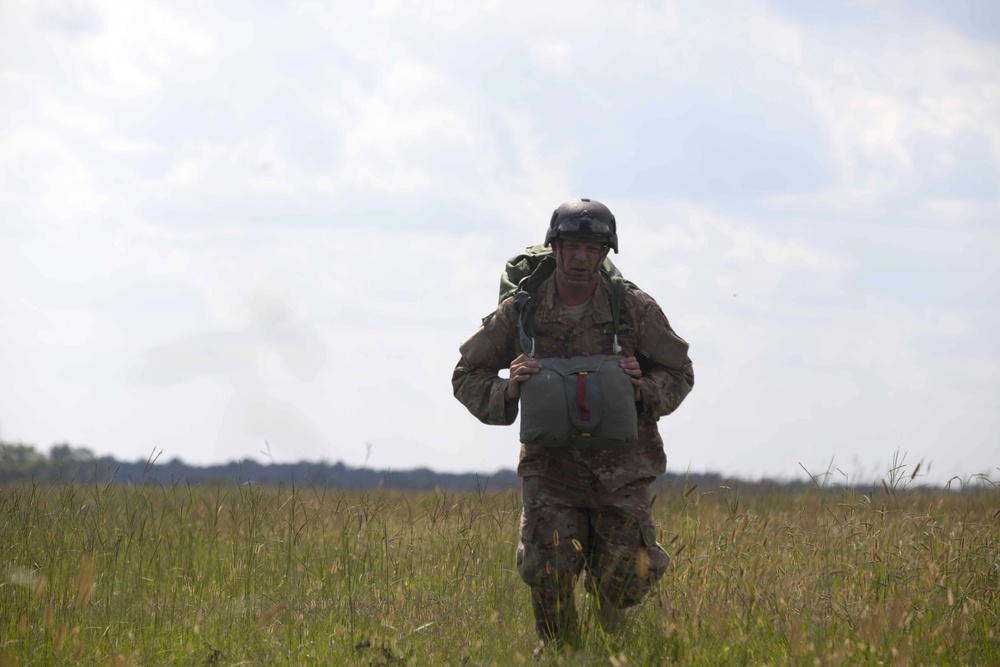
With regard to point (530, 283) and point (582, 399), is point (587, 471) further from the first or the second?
point (530, 283)

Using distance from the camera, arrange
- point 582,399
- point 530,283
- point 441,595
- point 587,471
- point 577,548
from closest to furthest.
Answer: point 582,399 < point 577,548 < point 587,471 < point 530,283 < point 441,595

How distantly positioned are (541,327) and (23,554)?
119 inches

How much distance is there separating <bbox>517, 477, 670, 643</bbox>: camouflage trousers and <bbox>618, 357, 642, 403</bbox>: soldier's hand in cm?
46

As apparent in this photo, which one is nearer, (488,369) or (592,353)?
(592,353)

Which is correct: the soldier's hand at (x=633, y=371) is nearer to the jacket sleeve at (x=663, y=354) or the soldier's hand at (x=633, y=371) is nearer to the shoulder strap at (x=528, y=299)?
the jacket sleeve at (x=663, y=354)

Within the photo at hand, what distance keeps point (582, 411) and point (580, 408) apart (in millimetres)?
17

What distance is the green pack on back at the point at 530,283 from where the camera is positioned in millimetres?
5371

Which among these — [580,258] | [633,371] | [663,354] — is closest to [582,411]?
[633,371]

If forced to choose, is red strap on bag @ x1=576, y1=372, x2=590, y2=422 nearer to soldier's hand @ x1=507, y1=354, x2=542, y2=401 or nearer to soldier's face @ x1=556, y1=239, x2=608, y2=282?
soldier's hand @ x1=507, y1=354, x2=542, y2=401

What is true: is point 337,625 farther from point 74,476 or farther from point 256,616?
point 74,476

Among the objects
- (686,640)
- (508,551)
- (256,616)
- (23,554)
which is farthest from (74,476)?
(686,640)

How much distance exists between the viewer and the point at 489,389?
545 centimetres

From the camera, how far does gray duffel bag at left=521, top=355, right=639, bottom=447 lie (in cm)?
505

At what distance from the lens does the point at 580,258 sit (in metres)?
5.27
